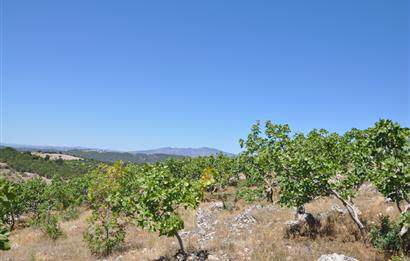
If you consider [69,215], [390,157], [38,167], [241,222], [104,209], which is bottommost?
[69,215]

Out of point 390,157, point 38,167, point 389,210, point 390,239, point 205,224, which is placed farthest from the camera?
point 38,167

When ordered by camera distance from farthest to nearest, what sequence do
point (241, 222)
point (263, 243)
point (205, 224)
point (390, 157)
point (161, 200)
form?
point (205, 224)
point (241, 222)
point (263, 243)
point (161, 200)
point (390, 157)

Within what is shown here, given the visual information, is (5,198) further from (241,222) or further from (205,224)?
(205,224)

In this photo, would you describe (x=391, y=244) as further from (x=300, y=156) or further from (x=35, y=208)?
(x=35, y=208)

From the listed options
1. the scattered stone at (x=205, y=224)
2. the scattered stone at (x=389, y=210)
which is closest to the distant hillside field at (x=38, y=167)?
the scattered stone at (x=205, y=224)

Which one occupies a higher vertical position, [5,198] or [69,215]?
[5,198]

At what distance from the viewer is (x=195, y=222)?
2739 centimetres

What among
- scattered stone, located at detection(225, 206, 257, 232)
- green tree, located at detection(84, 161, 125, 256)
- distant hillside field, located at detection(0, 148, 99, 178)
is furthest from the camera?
distant hillside field, located at detection(0, 148, 99, 178)

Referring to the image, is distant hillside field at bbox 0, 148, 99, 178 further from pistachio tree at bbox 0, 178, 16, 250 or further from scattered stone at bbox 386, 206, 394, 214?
pistachio tree at bbox 0, 178, 16, 250

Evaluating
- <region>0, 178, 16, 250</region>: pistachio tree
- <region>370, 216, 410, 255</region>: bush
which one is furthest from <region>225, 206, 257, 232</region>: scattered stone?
<region>0, 178, 16, 250</region>: pistachio tree

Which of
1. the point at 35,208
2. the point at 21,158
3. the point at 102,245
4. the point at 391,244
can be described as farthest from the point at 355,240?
the point at 21,158

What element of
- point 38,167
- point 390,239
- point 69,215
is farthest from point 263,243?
point 38,167

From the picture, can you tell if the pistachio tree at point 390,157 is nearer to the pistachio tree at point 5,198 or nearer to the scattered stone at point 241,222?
the scattered stone at point 241,222

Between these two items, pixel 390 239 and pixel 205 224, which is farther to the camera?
pixel 205 224
